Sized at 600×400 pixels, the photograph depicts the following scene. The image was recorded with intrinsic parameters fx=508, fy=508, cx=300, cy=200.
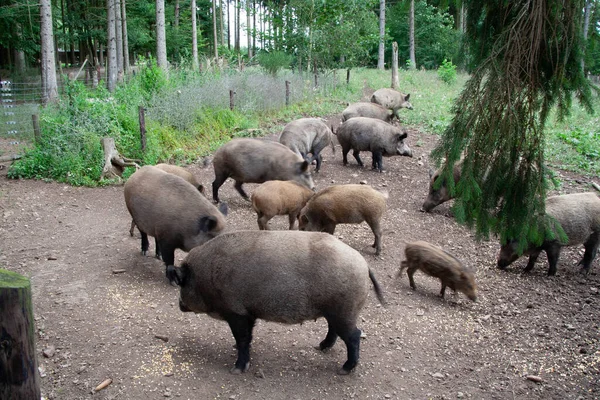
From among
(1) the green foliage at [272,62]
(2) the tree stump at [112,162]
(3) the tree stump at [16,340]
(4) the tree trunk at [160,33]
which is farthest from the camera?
(1) the green foliage at [272,62]

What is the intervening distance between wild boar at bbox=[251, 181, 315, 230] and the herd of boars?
0.05ft

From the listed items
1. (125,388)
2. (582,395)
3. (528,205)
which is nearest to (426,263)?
(528,205)

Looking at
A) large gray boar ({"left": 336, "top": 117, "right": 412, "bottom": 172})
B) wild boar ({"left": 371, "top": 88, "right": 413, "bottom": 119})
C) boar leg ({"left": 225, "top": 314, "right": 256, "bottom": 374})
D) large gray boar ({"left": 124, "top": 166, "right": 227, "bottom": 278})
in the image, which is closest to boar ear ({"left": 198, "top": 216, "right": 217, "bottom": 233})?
large gray boar ({"left": 124, "top": 166, "right": 227, "bottom": 278})

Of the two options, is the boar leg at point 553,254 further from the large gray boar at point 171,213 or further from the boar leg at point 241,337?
the boar leg at point 241,337

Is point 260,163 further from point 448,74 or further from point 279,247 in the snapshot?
point 448,74

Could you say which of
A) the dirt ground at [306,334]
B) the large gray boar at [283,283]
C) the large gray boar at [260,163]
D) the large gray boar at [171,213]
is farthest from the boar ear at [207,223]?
the large gray boar at [260,163]

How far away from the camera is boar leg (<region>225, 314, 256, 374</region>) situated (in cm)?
462

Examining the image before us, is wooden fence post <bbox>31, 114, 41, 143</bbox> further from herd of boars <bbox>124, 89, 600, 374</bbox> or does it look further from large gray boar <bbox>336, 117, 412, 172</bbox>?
large gray boar <bbox>336, 117, 412, 172</bbox>

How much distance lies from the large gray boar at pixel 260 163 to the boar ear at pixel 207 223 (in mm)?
3258

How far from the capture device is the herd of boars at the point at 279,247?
A: 4438 mm

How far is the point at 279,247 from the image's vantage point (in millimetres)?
4582

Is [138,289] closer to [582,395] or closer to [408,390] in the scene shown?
[408,390]

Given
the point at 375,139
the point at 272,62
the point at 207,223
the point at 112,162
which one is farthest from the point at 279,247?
the point at 272,62

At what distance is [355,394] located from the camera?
4.45m
